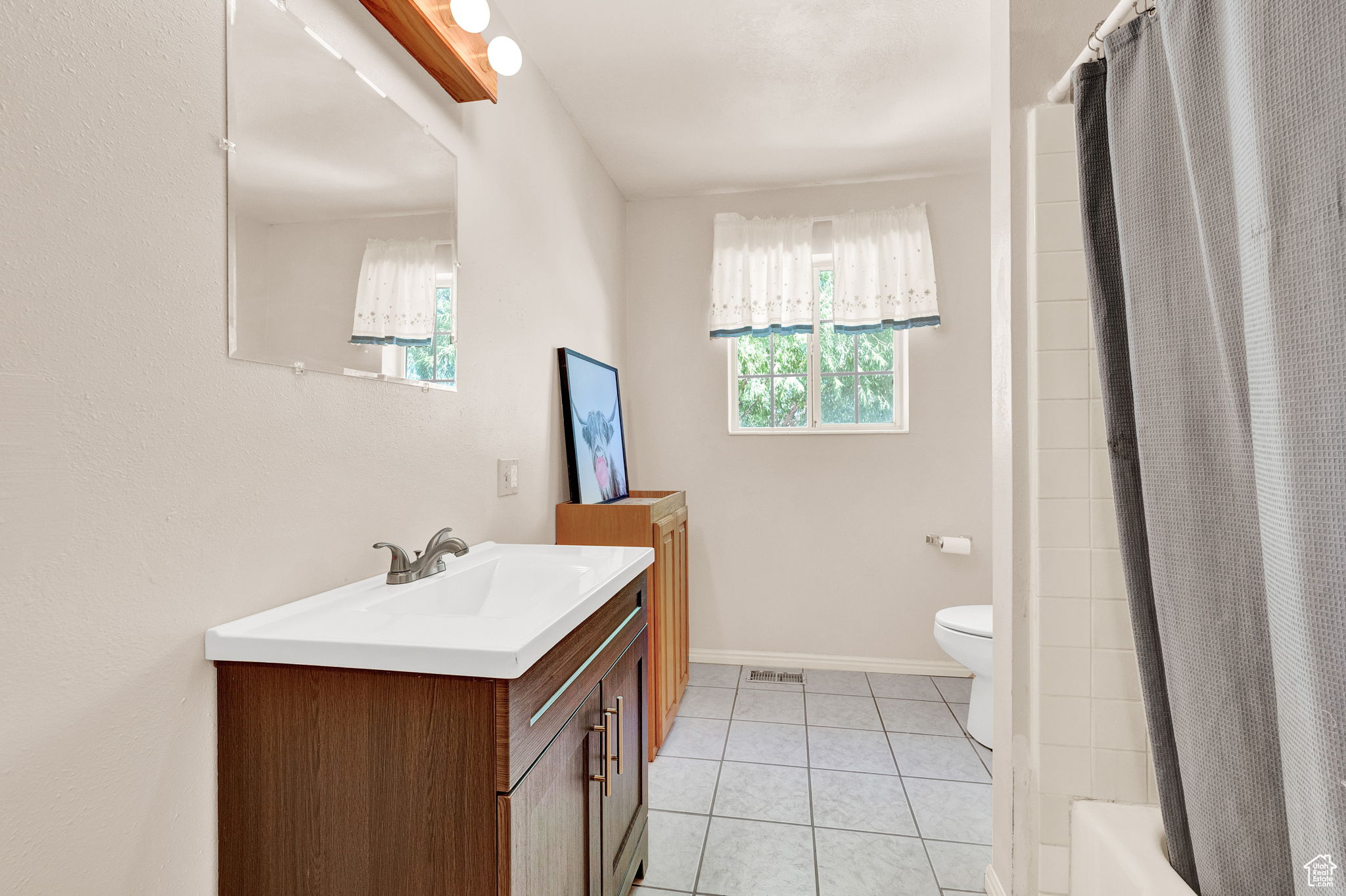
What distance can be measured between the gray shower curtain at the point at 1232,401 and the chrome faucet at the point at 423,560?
4.00ft

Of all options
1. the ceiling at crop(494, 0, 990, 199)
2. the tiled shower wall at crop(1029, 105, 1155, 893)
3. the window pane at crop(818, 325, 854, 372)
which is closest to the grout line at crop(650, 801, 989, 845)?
the tiled shower wall at crop(1029, 105, 1155, 893)

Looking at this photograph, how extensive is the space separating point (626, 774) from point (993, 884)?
932mm

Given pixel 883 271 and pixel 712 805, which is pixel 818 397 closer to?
pixel 883 271

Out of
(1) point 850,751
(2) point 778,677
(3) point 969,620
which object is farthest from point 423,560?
(2) point 778,677

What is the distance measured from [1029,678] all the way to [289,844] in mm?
1396

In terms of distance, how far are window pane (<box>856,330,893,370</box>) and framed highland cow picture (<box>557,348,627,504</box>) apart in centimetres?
124

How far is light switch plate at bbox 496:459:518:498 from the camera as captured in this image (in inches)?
73.2

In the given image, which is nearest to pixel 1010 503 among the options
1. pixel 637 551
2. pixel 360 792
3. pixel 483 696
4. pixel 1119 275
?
pixel 1119 275

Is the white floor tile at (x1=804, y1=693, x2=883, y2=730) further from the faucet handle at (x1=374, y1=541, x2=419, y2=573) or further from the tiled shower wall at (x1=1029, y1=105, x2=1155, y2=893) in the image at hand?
the faucet handle at (x1=374, y1=541, x2=419, y2=573)

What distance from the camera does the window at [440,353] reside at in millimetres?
1451

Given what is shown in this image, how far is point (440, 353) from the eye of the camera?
60.9 inches

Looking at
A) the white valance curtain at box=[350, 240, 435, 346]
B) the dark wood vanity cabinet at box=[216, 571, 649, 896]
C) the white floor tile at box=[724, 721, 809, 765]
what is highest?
the white valance curtain at box=[350, 240, 435, 346]

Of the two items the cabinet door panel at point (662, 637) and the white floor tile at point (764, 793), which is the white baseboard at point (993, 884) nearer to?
the white floor tile at point (764, 793)

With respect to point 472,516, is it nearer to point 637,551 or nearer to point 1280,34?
point 637,551
